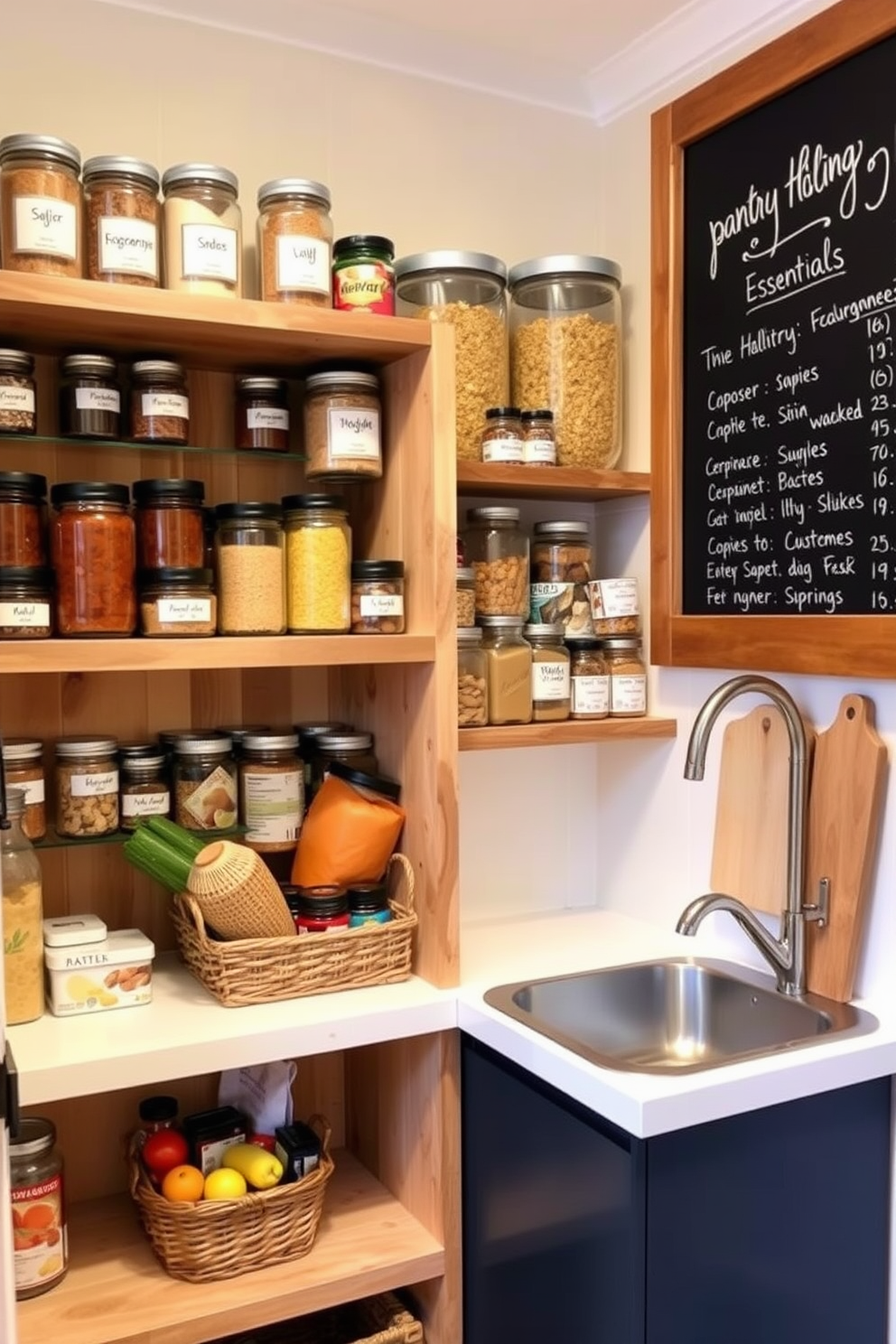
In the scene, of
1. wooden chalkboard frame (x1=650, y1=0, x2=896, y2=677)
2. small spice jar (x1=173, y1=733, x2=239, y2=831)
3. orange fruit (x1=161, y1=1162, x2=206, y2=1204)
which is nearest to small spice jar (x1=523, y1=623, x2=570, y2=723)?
wooden chalkboard frame (x1=650, y1=0, x2=896, y2=677)

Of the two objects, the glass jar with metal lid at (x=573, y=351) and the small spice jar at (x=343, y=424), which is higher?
the glass jar with metal lid at (x=573, y=351)

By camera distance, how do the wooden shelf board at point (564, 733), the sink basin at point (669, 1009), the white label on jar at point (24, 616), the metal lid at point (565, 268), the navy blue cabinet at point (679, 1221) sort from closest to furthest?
the navy blue cabinet at point (679, 1221) < the white label on jar at point (24, 616) < the sink basin at point (669, 1009) < the wooden shelf board at point (564, 733) < the metal lid at point (565, 268)

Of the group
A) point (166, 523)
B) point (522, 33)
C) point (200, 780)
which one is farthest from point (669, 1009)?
point (522, 33)

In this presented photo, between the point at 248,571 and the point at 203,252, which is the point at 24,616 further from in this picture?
the point at 203,252

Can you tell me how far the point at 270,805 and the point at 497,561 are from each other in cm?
52

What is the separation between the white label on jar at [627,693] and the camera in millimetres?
1961

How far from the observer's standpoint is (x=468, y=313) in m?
1.85

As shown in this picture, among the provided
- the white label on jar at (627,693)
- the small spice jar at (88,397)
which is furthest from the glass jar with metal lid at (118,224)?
the white label on jar at (627,693)

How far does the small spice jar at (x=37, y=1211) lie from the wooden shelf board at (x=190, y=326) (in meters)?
1.03

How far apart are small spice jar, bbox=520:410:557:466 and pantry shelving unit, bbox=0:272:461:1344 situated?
9.4 inches

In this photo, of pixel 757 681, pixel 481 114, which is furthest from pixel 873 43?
pixel 757 681

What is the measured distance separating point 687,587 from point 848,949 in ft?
2.06

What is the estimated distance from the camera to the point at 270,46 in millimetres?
1853

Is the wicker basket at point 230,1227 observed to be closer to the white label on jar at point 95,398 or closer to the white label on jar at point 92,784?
the white label on jar at point 92,784
